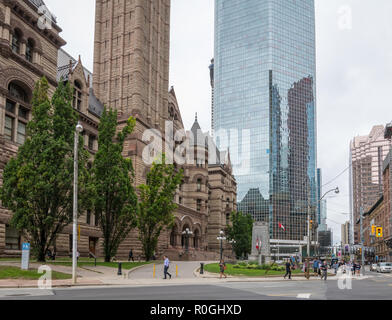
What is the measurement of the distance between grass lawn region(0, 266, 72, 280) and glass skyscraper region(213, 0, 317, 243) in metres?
139

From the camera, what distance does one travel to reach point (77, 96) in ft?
161

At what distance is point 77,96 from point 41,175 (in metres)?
22.3

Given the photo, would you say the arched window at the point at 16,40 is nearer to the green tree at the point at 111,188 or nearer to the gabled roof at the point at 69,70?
the gabled roof at the point at 69,70

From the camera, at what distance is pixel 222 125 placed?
167 metres

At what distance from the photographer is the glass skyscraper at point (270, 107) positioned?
159750 mm

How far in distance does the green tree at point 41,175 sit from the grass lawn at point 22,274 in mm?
4471

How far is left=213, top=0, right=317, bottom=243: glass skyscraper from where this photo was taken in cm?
15975

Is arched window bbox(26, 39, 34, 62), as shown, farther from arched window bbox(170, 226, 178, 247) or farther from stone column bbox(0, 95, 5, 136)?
arched window bbox(170, 226, 178, 247)

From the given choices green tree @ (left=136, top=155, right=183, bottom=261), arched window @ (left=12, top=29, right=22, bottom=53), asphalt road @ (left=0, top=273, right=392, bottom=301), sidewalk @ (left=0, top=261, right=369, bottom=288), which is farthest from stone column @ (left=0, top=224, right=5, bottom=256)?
asphalt road @ (left=0, top=273, right=392, bottom=301)

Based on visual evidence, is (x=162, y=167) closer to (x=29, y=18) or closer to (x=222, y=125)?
(x=29, y=18)

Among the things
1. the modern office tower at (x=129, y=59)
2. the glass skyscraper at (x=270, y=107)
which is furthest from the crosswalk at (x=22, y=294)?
the glass skyscraper at (x=270, y=107)

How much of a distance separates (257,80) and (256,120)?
622 inches

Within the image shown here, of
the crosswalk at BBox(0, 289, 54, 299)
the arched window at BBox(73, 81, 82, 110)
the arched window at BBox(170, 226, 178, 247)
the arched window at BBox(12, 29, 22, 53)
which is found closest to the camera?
the crosswalk at BBox(0, 289, 54, 299)

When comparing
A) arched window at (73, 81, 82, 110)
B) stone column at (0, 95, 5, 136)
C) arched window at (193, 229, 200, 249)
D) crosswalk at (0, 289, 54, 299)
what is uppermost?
arched window at (73, 81, 82, 110)
